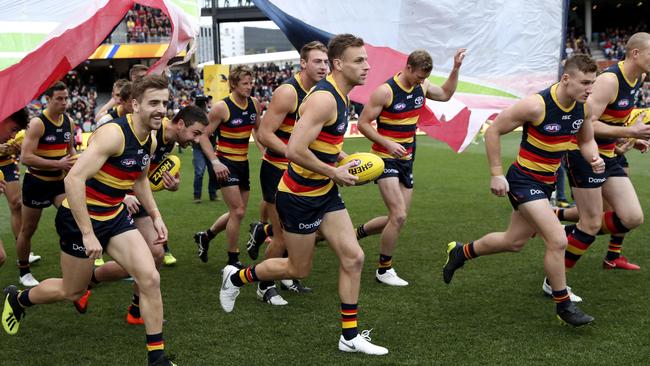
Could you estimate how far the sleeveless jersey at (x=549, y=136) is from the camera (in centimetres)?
539

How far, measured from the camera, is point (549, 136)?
17.9 ft

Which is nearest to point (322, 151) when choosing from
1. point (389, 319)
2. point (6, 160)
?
point (389, 319)

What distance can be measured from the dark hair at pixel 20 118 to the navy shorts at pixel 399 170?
3276 millimetres

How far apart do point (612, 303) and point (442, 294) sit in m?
1.44

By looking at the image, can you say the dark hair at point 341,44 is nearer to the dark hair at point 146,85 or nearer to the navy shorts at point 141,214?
the dark hair at point 146,85

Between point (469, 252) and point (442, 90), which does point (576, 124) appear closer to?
point (469, 252)

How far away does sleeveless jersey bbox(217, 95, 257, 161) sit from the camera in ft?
23.6

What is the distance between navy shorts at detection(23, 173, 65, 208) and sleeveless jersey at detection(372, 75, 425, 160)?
3.29 m

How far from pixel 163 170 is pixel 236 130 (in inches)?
49.4

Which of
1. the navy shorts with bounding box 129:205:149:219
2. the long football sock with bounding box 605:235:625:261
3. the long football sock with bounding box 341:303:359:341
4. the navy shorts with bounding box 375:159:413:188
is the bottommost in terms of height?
the long football sock with bounding box 605:235:625:261

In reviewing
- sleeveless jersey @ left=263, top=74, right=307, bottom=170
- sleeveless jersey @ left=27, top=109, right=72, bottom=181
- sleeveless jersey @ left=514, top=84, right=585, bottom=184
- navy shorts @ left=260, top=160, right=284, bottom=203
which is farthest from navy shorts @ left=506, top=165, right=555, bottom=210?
sleeveless jersey @ left=27, top=109, right=72, bottom=181

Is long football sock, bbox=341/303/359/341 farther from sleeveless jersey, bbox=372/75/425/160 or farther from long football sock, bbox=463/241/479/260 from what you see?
sleeveless jersey, bbox=372/75/425/160

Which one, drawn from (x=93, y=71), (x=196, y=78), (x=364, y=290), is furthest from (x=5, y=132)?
(x=93, y=71)

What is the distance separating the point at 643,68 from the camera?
6172mm
